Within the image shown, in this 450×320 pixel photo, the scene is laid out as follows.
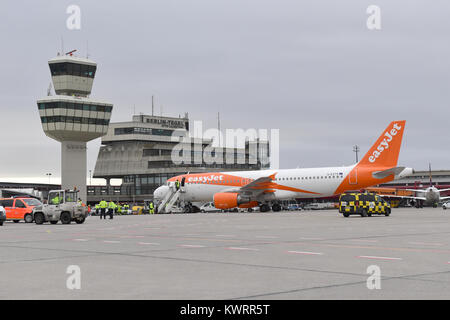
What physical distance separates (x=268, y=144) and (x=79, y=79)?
7488 cm

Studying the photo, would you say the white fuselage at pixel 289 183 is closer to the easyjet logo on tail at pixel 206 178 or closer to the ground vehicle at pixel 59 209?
the easyjet logo on tail at pixel 206 178

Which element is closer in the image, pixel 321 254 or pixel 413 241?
pixel 321 254

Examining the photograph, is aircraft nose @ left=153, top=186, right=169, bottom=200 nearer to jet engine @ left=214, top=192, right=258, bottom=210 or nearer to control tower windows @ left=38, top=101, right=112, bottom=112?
jet engine @ left=214, top=192, right=258, bottom=210

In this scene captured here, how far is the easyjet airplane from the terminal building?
7516cm

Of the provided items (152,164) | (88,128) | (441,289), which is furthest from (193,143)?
(441,289)

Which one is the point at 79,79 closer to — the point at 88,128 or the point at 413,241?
the point at 88,128

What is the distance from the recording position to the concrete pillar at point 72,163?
119 m

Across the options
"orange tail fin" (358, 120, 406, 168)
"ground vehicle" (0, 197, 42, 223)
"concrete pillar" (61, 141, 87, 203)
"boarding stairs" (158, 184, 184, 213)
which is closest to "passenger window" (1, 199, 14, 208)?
"ground vehicle" (0, 197, 42, 223)

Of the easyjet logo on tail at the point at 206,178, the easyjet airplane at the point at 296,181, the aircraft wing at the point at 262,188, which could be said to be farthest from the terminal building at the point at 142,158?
the aircraft wing at the point at 262,188

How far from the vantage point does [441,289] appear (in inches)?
363

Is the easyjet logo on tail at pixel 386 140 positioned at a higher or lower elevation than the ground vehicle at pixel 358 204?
higher

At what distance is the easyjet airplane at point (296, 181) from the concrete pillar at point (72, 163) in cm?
5103
